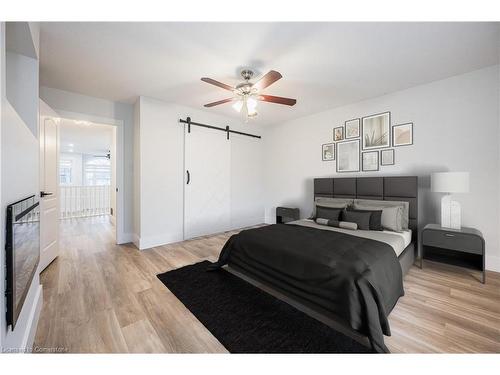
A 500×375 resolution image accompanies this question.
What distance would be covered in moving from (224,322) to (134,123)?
11.9 feet

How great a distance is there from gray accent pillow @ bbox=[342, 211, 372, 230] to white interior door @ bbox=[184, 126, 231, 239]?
261 centimetres

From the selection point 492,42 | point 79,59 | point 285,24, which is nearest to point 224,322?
point 285,24

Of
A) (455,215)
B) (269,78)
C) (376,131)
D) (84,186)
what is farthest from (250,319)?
(84,186)

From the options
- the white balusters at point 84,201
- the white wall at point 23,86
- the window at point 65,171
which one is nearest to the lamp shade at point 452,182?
the white wall at point 23,86

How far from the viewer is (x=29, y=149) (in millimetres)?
1468

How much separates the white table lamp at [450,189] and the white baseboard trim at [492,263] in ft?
1.96

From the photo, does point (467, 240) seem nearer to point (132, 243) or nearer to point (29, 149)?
point (29, 149)

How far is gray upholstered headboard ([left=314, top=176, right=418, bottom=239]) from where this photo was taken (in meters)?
2.97

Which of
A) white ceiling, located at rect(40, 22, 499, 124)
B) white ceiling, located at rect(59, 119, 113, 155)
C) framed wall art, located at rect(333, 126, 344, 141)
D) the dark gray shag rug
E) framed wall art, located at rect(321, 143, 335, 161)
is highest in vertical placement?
white ceiling, located at rect(59, 119, 113, 155)

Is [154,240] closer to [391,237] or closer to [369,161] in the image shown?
[391,237]

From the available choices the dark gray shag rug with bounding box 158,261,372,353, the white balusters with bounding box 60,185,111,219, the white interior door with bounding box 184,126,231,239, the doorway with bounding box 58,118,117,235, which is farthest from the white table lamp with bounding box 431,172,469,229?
the white balusters with bounding box 60,185,111,219

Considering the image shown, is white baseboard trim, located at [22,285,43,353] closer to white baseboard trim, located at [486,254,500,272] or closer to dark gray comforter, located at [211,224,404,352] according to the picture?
dark gray comforter, located at [211,224,404,352]

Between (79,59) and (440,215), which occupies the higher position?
(79,59)

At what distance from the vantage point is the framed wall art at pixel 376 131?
3.33 meters
